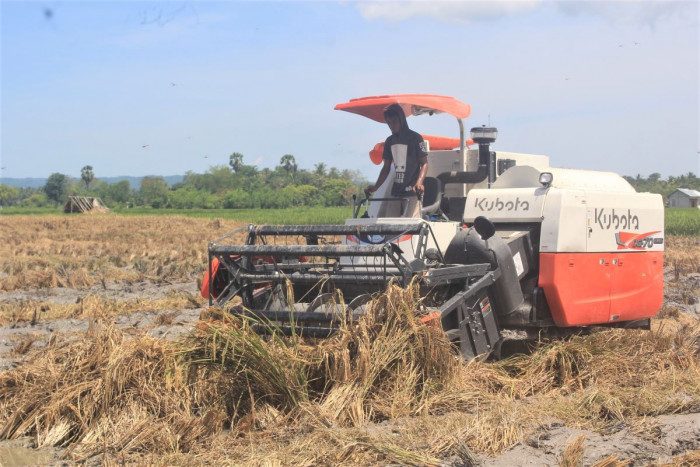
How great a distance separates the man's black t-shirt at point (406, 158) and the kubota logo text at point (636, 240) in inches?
87.7

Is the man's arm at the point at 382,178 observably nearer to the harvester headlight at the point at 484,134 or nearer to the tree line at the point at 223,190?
the harvester headlight at the point at 484,134

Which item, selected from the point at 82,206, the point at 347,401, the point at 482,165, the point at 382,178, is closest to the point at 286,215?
the point at 82,206

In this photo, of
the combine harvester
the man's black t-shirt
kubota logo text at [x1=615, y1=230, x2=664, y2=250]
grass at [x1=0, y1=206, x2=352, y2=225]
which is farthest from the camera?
grass at [x1=0, y1=206, x2=352, y2=225]

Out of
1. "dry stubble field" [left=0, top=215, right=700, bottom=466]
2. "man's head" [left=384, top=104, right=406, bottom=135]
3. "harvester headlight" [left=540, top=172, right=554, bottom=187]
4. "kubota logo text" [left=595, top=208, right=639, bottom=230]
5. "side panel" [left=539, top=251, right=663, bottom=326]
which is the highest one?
"man's head" [left=384, top=104, right=406, bottom=135]

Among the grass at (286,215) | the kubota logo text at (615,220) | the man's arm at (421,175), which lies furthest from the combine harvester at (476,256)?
the grass at (286,215)

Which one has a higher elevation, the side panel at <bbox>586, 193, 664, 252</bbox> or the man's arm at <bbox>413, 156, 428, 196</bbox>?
the man's arm at <bbox>413, 156, 428, 196</bbox>

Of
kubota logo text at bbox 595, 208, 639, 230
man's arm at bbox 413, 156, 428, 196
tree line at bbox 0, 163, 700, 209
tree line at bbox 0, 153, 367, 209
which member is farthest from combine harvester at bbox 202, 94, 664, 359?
tree line at bbox 0, 153, 367, 209

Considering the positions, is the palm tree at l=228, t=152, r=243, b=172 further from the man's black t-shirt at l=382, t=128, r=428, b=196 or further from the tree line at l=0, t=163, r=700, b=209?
the man's black t-shirt at l=382, t=128, r=428, b=196

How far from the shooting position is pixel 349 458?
15.7ft

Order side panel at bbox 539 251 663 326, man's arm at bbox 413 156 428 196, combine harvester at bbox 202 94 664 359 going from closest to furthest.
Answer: combine harvester at bbox 202 94 664 359 → side panel at bbox 539 251 663 326 → man's arm at bbox 413 156 428 196

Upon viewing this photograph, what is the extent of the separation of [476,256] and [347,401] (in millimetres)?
2250

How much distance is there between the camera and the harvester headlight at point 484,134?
889 cm

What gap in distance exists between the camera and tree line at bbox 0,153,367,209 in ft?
207

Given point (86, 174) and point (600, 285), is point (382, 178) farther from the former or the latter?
point (86, 174)
